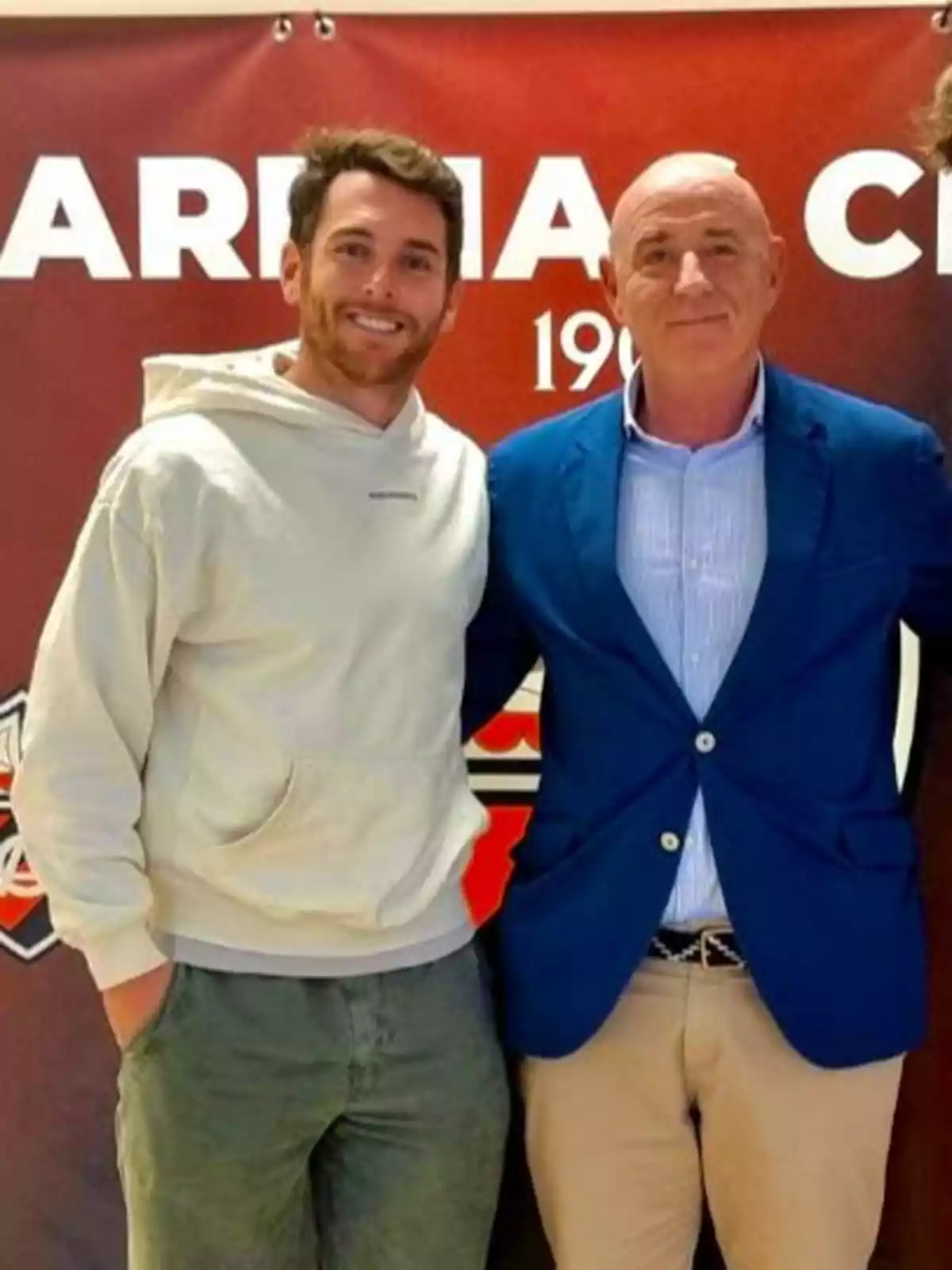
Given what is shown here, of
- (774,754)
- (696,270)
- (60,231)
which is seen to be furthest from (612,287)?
(60,231)

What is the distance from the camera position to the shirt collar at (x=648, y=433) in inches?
67.8

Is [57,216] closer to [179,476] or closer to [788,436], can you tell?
[179,476]

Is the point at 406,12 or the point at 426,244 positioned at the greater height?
the point at 406,12

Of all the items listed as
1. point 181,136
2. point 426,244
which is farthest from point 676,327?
point 181,136

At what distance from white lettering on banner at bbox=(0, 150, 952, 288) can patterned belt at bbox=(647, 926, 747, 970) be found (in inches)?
32.6

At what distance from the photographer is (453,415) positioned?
217cm

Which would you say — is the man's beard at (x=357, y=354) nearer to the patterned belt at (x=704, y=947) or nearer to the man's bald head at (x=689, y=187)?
the man's bald head at (x=689, y=187)

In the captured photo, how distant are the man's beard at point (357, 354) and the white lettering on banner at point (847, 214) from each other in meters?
0.67

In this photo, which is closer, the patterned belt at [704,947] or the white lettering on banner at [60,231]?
the patterned belt at [704,947]

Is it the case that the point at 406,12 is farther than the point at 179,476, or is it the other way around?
the point at 406,12

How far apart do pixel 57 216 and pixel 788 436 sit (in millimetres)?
1055

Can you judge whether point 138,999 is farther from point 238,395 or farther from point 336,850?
point 238,395

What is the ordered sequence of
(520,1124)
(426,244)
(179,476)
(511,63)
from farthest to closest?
(511,63) → (520,1124) → (426,244) → (179,476)

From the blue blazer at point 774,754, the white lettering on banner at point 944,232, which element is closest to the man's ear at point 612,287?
the blue blazer at point 774,754
